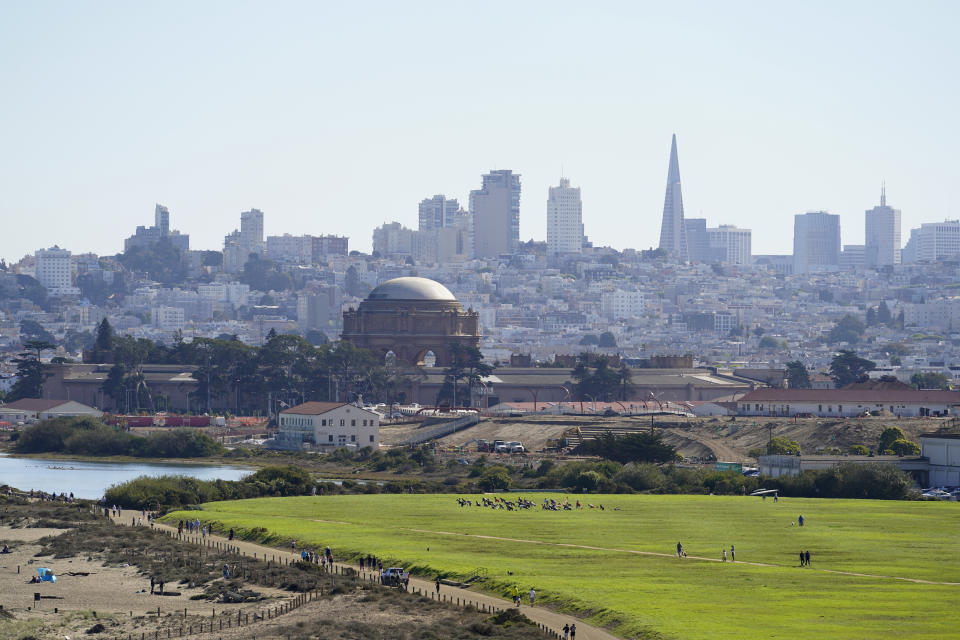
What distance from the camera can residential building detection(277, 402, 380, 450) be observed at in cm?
11200

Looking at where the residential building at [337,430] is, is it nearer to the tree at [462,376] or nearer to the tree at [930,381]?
the tree at [462,376]


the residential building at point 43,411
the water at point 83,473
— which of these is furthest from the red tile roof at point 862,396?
the residential building at point 43,411

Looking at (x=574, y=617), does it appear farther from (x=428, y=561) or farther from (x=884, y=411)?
(x=884, y=411)

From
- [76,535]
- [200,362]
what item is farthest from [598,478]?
[200,362]

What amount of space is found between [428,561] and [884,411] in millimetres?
63948

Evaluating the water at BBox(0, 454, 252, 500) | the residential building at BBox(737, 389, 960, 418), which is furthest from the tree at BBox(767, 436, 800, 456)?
the water at BBox(0, 454, 252, 500)

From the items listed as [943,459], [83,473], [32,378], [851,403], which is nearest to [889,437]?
[943,459]

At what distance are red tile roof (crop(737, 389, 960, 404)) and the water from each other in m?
36.5

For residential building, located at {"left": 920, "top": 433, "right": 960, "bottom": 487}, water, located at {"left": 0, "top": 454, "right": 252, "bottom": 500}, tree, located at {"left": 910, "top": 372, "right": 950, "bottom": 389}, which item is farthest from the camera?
tree, located at {"left": 910, "top": 372, "right": 950, "bottom": 389}

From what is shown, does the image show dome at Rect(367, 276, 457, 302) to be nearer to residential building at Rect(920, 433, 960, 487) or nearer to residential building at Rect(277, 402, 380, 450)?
residential building at Rect(277, 402, 380, 450)

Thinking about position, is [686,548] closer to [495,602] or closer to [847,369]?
[495,602]

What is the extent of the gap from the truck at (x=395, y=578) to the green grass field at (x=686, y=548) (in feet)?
3.44

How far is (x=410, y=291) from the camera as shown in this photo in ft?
517

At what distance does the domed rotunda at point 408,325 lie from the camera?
154750 millimetres
